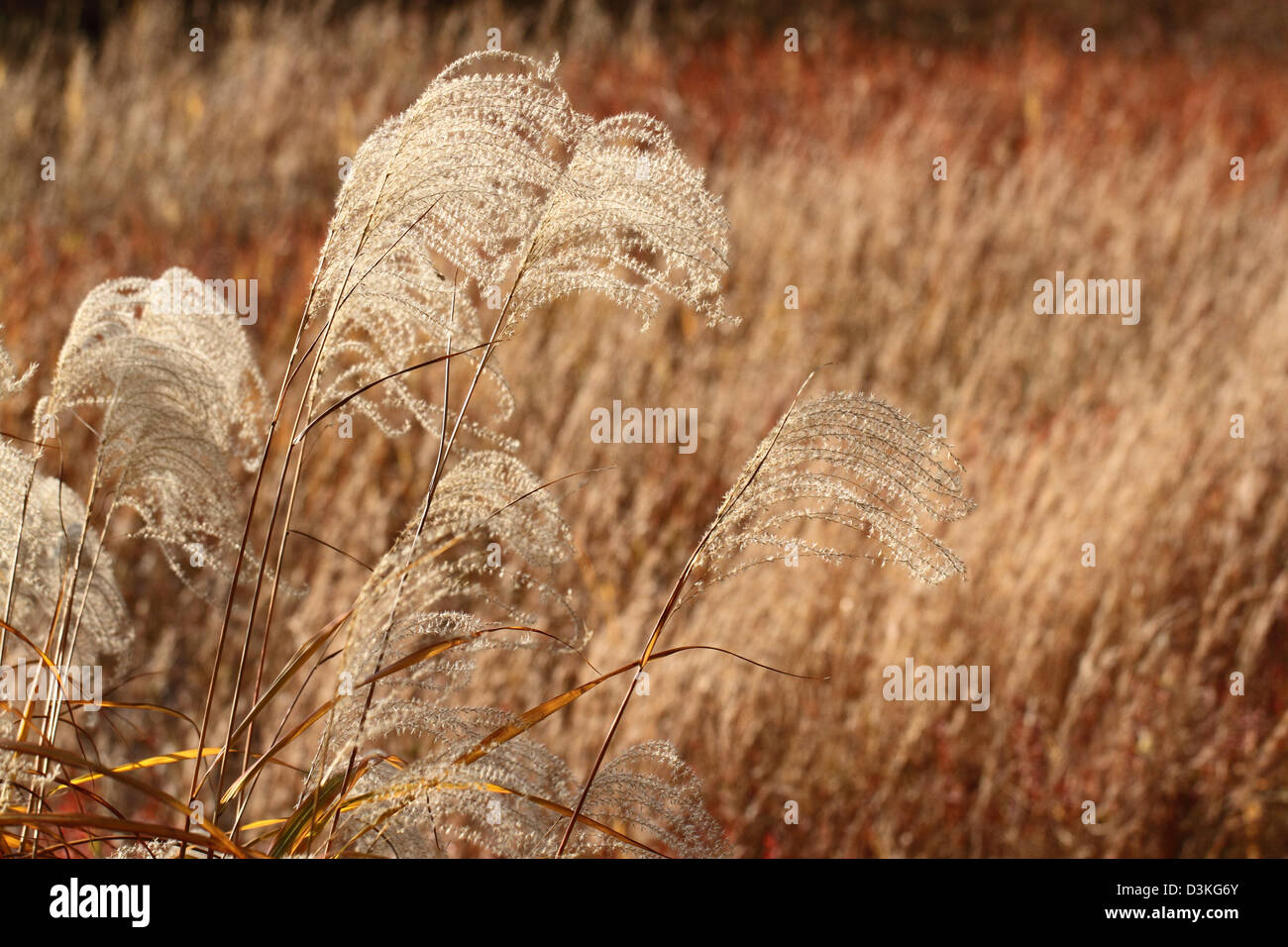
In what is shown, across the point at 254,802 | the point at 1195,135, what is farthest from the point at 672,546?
the point at 1195,135

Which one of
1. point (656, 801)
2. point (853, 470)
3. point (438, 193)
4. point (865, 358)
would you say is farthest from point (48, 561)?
point (865, 358)

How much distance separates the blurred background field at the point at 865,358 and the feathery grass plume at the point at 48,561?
1.39 m

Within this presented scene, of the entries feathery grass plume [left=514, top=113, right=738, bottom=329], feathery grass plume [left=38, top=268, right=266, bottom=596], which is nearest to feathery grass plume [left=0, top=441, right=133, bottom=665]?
feathery grass plume [left=38, top=268, right=266, bottom=596]

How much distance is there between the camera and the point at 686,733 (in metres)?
3.39

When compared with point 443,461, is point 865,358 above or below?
above

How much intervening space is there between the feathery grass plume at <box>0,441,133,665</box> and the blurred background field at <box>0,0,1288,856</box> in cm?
139

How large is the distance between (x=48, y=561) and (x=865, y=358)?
3972 mm

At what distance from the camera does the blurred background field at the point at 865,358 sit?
3.36 m

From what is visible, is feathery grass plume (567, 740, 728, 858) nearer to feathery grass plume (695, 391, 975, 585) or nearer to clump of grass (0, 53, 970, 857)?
clump of grass (0, 53, 970, 857)

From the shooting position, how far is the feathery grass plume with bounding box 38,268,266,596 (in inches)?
64.4

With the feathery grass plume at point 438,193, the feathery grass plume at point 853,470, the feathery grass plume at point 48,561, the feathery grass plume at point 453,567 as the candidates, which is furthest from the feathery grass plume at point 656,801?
the feathery grass plume at point 48,561

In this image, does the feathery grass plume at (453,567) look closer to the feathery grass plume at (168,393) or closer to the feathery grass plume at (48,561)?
the feathery grass plume at (168,393)

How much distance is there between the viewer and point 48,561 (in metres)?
1.95

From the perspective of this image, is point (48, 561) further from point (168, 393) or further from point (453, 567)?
point (453, 567)
